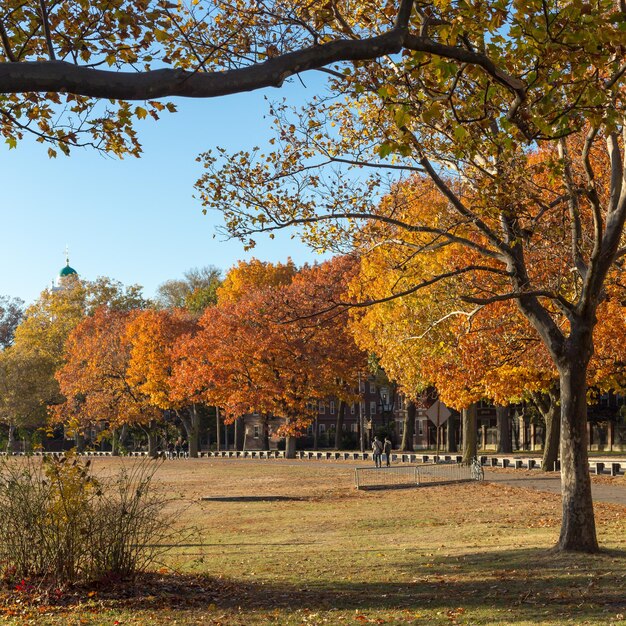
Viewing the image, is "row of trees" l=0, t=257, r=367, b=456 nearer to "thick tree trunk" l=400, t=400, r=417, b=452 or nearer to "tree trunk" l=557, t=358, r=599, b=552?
"thick tree trunk" l=400, t=400, r=417, b=452

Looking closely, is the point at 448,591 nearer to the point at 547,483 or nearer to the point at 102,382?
the point at 547,483

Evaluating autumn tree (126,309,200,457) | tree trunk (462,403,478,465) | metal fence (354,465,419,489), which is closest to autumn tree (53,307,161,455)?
autumn tree (126,309,200,457)

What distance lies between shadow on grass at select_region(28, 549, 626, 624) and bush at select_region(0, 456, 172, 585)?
43 cm

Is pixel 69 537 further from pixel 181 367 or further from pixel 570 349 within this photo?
pixel 181 367

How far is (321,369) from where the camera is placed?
193 ft

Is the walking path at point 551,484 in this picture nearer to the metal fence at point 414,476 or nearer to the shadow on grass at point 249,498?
the metal fence at point 414,476

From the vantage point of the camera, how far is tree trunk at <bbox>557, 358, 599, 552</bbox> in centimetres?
1400

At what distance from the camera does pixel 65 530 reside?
38.9 ft

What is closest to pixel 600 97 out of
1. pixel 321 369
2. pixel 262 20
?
pixel 262 20

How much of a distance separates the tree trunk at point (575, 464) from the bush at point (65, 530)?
6589mm

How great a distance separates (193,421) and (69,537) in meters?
60.8

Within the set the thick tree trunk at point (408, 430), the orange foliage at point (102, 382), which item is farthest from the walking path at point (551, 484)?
the orange foliage at point (102, 382)

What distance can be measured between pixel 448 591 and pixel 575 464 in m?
3.70

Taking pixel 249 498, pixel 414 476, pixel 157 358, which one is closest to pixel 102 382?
pixel 157 358
